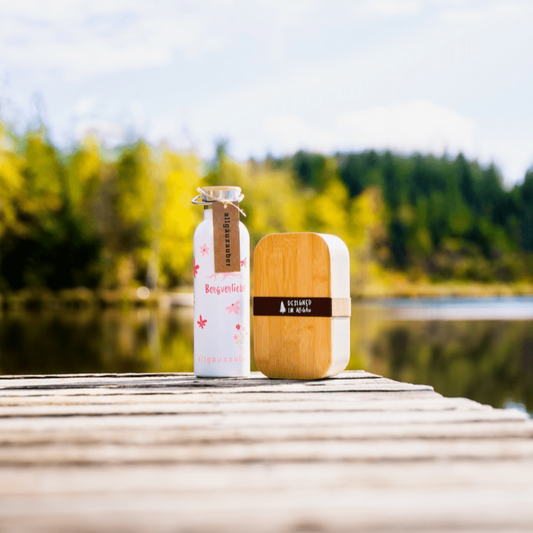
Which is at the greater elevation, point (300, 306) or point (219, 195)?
point (219, 195)

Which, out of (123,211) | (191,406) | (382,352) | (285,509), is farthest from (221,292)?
(123,211)

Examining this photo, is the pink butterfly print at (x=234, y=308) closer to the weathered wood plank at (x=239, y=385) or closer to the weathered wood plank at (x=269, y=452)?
the weathered wood plank at (x=239, y=385)

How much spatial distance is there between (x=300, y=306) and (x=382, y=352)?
12299 millimetres

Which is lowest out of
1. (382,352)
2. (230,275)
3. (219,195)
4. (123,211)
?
(382,352)

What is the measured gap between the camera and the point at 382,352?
14102mm

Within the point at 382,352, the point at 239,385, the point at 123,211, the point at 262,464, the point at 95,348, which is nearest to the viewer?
the point at 262,464

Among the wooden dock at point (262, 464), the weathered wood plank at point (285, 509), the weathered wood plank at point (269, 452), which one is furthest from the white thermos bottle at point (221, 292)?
the weathered wood plank at point (285, 509)

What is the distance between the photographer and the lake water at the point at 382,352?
11.2m

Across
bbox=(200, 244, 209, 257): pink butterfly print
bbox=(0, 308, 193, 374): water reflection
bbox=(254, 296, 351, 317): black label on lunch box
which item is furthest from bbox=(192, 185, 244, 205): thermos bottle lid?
bbox=(0, 308, 193, 374): water reflection

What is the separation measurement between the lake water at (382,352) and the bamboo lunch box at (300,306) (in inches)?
323

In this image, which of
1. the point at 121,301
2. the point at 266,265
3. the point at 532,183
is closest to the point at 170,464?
the point at 266,265

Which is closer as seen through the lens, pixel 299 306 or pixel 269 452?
pixel 269 452

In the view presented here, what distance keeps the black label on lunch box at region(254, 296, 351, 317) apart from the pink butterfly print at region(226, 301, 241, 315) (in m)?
0.05

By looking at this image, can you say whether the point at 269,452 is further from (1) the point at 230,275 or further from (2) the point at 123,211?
(2) the point at 123,211
